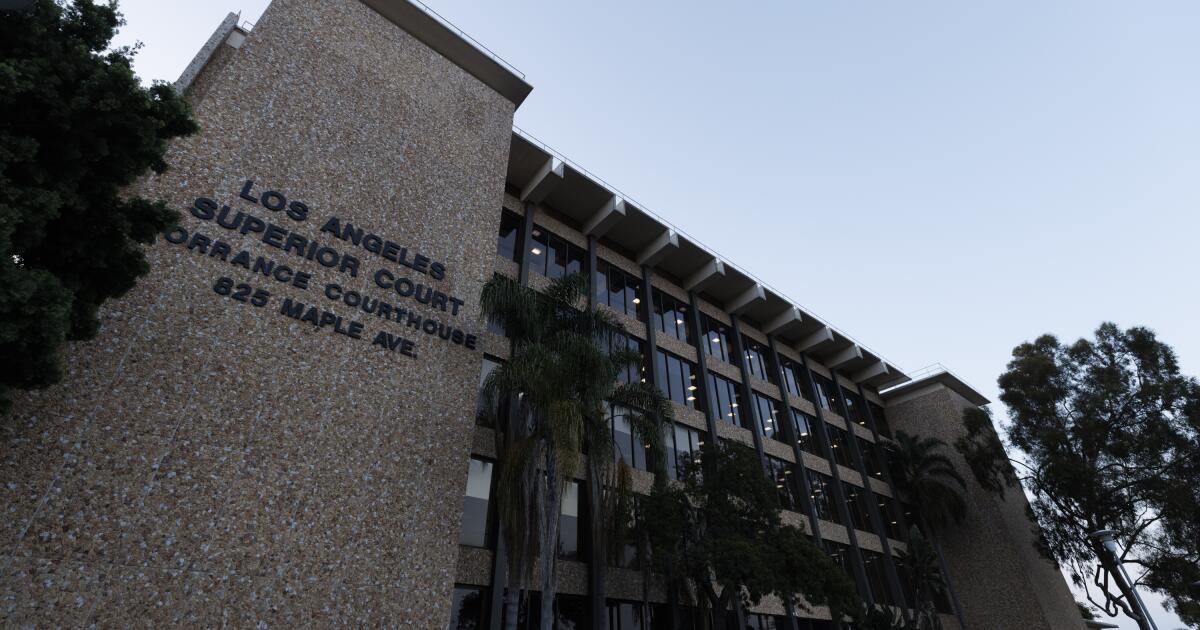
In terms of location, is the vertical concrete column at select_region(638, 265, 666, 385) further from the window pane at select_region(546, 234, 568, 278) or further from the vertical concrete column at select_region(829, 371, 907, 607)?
the vertical concrete column at select_region(829, 371, 907, 607)

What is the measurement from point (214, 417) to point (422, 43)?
12.9m

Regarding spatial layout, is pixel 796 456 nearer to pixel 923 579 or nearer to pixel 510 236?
pixel 923 579

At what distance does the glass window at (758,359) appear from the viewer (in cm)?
Result: 3008

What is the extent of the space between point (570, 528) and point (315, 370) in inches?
355

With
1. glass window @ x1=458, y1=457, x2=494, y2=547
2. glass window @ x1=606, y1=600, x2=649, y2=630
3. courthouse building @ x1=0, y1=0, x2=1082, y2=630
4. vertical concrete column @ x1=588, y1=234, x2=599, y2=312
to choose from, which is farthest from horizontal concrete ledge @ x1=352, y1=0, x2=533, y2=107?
glass window @ x1=606, y1=600, x2=649, y2=630

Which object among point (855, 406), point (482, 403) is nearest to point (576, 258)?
point (482, 403)

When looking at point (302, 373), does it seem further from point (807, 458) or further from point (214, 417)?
point (807, 458)

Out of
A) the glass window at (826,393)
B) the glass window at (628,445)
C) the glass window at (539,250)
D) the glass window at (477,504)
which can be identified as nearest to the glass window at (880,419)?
the glass window at (826,393)

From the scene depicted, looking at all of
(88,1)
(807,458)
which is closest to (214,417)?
(88,1)

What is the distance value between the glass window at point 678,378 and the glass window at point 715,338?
2504 mm

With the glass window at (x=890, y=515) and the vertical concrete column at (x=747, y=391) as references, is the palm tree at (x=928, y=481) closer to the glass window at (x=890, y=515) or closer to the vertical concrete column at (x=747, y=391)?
the glass window at (x=890, y=515)

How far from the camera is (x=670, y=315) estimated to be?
26719 mm

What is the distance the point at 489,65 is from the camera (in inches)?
742

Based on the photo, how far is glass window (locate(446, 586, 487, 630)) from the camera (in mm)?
14039
